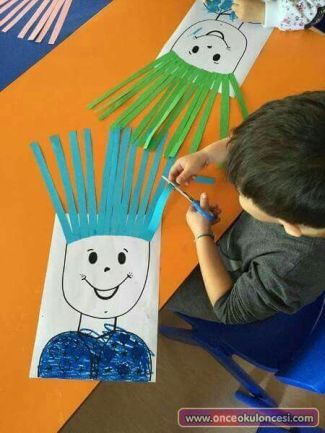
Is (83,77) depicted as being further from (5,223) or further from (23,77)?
(5,223)

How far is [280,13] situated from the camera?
0.88m

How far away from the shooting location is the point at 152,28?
2.89ft

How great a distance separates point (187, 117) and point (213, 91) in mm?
82

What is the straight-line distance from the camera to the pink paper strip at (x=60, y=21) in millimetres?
864

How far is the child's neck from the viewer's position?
62 centimetres

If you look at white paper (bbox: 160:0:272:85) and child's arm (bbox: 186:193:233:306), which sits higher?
white paper (bbox: 160:0:272:85)

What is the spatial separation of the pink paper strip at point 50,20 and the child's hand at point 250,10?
37cm

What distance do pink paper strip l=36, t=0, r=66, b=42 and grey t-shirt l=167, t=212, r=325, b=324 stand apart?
1.76 ft

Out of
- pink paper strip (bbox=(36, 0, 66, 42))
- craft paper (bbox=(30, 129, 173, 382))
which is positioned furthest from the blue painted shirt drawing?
pink paper strip (bbox=(36, 0, 66, 42))

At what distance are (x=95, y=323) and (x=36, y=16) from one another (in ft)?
2.14

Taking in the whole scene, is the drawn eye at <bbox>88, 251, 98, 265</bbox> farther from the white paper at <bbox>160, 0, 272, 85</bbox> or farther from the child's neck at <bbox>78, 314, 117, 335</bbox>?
the white paper at <bbox>160, 0, 272, 85</bbox>

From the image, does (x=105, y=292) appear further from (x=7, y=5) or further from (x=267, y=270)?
(x=7, y=5)

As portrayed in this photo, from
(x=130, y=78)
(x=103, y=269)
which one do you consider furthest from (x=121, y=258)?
(x=130, y=78)

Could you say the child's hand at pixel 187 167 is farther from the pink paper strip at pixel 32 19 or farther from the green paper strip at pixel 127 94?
the pink paper strip at pixel 32 19
